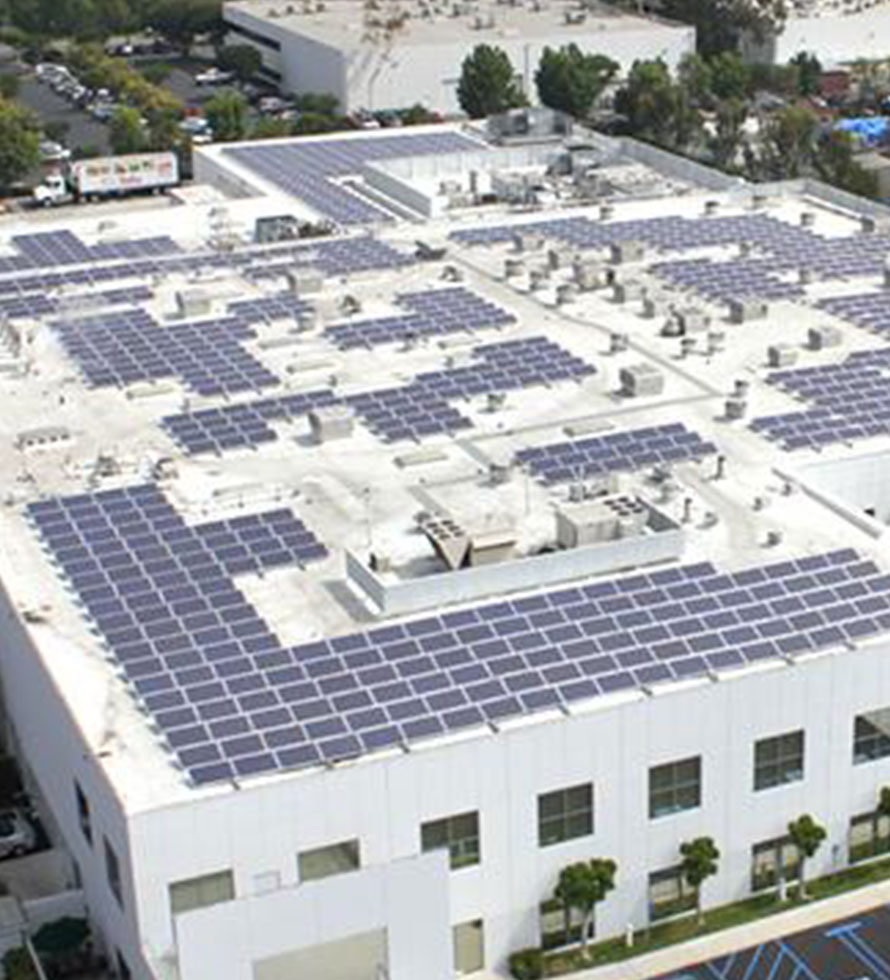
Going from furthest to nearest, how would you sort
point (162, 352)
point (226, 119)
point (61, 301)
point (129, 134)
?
point (226, 119) → point (129, 134) → point (61, 301) → point (162, 352)

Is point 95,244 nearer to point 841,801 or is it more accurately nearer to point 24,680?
point 24,680

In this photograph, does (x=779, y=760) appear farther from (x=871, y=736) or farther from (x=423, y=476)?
(x=423, y=476)

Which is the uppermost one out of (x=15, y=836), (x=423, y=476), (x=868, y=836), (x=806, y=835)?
(x=423, y=476)

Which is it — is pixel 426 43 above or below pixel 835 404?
above

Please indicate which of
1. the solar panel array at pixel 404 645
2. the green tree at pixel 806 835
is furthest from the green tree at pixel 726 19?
the green tree at pixel 806 835

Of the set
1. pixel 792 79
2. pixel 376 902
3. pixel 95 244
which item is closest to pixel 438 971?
pixel 376 902

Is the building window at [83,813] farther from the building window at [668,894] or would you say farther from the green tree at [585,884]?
the building window at [668,894]

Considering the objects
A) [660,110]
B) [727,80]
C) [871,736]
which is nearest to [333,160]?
[660,110]
